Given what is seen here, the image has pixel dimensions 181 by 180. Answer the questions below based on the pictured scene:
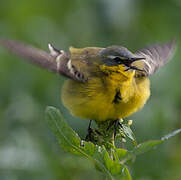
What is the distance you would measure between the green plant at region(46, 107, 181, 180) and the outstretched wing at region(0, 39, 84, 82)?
2.56ft

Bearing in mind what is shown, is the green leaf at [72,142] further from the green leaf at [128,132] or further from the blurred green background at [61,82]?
the blurred green background at [61,82]

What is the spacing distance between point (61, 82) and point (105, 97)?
243 cm

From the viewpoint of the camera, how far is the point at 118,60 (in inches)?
174

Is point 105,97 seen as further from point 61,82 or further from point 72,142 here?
point 61,82

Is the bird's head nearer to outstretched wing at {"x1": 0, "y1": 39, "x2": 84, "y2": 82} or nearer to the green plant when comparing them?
outstretched wing at {"x1": 0, "y1": 39, "x2": 84, "y2": 82}

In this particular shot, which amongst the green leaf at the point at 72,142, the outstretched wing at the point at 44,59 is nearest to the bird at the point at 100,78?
the outstretched wing at the point at 44,59

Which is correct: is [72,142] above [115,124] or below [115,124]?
below

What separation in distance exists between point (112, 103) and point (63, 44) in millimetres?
3030

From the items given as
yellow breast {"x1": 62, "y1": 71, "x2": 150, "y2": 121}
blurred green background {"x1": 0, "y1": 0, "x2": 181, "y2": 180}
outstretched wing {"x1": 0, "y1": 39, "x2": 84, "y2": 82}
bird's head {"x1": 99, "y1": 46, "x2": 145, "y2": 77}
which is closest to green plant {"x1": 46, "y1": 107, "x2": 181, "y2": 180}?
yellow breast {"x1": 62, "y1": 71, "x2": 150, "y2": 121}

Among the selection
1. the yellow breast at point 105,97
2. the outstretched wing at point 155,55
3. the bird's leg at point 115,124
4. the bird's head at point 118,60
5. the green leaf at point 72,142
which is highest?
the outstretched wing at point 155,55

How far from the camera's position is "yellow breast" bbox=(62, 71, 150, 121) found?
4.23 m

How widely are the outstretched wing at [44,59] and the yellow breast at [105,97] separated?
0.14 meters

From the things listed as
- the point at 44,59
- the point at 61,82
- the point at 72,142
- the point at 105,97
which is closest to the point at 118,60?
the point at 105,97

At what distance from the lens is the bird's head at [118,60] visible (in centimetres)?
432
